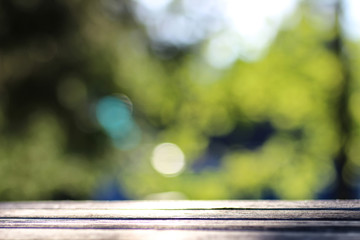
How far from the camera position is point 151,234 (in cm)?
97

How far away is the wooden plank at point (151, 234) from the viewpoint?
887 mm

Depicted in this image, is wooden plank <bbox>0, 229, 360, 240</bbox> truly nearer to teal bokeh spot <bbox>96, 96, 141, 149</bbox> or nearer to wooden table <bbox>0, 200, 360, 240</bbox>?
wooden table <bbox>0, 200, 360, 240</bbox>

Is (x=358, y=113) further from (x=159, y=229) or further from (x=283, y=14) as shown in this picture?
(x=159, y=229)

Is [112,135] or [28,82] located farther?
[112,135]

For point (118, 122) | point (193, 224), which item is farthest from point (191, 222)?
point (118, 122)

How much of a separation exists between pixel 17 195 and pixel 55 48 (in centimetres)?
229

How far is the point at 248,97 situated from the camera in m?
8.59

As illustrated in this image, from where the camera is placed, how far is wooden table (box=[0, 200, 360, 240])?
0.93m

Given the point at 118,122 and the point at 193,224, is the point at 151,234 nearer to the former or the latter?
the point at 193,224

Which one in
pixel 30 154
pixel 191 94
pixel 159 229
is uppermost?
pixel 191 94

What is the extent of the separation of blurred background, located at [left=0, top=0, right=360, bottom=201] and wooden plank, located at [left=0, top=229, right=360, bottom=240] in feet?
15.7

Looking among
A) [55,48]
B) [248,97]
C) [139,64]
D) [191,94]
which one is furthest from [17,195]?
[248,97]

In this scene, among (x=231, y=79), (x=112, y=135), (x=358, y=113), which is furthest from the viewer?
(x=231, y=79)

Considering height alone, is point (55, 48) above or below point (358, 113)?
above
